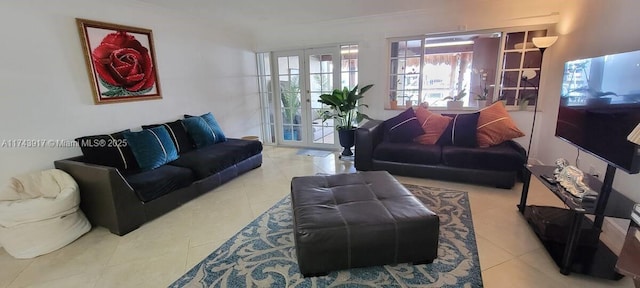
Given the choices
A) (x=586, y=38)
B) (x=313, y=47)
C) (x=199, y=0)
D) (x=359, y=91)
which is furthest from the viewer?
(x=313, y=47)

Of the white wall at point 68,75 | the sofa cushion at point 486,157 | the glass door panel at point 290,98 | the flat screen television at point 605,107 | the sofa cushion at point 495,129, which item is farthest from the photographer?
the glass door panel at point 290,98

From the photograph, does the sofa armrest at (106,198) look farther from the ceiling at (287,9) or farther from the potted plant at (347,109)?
the potted plant at (347,109)

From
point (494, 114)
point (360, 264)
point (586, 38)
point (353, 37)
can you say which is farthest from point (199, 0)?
point (586, 38)

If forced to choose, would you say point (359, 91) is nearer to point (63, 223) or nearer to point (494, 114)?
point (494, 114)

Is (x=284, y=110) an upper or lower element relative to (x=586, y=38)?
lower

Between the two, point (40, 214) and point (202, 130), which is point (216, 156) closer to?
point (202, 130)

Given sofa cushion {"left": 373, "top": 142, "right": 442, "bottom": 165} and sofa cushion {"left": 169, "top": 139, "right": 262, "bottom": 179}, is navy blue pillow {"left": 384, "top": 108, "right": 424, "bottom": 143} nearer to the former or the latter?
sofa cushion {"left": 373, "top": 142, "right": 442, "bottom": 165}

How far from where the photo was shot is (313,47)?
15.8 feet

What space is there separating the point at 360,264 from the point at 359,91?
313cm

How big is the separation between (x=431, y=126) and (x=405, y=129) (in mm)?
327

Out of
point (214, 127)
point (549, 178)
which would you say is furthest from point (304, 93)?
point (549, 178)

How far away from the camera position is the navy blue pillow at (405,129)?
3666 millimetres

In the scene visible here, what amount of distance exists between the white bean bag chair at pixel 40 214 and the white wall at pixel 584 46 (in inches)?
169

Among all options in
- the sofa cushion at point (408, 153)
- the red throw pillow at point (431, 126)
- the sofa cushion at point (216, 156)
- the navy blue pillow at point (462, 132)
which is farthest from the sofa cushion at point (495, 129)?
the sofa cushion at point (216, 156)
